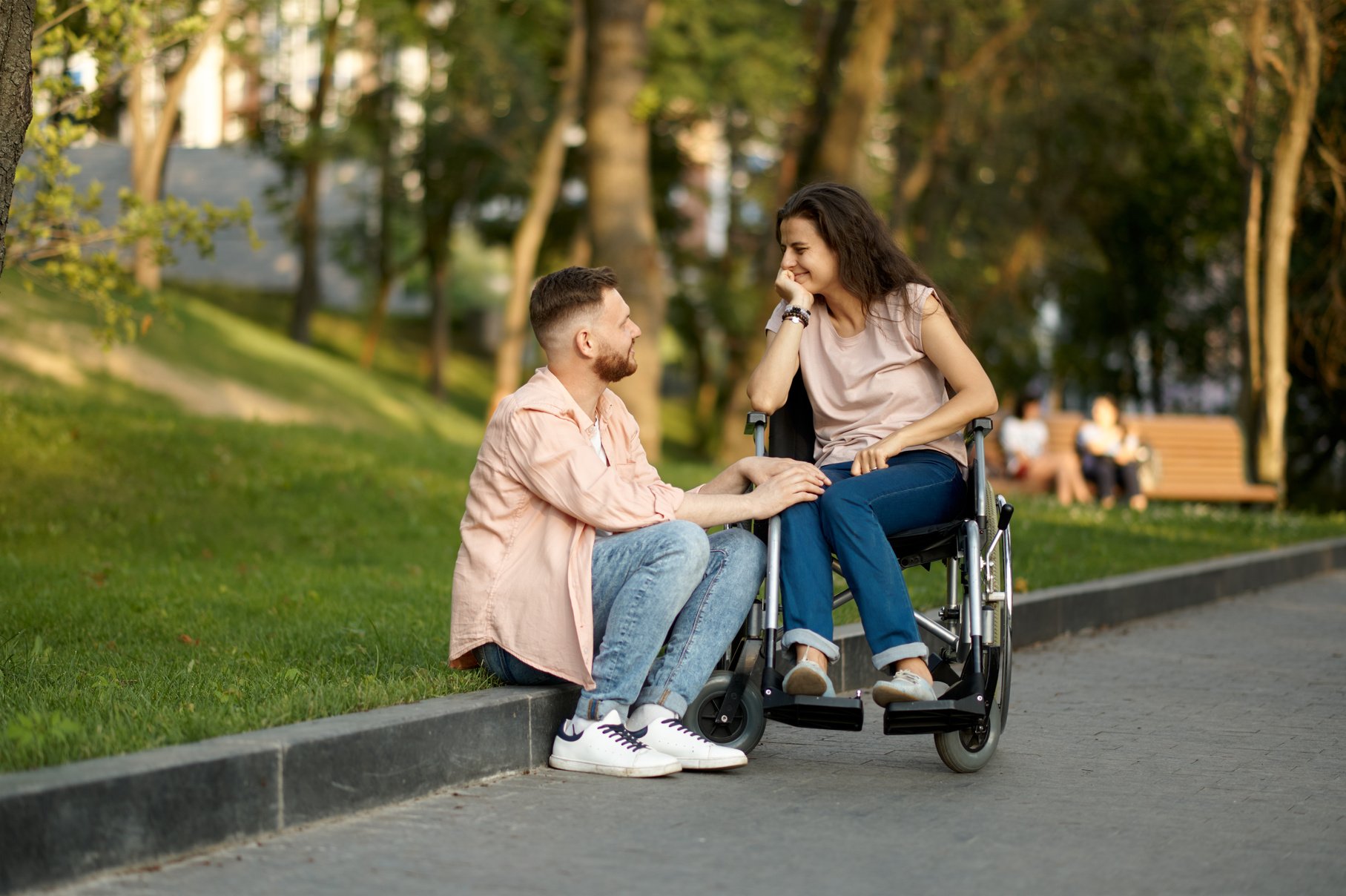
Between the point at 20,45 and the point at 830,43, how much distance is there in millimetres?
18059

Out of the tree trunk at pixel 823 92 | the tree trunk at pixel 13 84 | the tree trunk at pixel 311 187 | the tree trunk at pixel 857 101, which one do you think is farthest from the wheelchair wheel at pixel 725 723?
the tree trunk at pixel 311 187

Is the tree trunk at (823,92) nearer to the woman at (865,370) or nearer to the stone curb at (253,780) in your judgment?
the woman at (865,370)

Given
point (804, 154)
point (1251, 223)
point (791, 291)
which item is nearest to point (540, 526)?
point (791, 291)

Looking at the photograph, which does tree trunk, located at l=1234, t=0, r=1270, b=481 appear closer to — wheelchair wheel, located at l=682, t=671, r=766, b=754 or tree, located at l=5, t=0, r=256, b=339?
tree, located at l=5, t=0, r=256, b=339

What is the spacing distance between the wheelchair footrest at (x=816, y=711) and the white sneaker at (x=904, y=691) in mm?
74

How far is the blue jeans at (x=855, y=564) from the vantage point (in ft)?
16.7

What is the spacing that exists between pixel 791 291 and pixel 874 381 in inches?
15.8

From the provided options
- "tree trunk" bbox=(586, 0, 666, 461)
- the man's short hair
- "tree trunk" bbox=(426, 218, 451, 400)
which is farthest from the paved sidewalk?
"tree trunk" bbox=(426, 218, 451, 400)

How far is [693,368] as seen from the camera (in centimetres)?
4031

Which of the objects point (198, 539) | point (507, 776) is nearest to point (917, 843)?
point (507, 776)

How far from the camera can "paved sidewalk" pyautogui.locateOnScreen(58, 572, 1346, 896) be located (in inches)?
154

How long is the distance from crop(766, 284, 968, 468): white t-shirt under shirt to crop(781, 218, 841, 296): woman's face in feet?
0.45

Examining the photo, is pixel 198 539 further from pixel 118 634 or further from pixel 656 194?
pixel 656 194

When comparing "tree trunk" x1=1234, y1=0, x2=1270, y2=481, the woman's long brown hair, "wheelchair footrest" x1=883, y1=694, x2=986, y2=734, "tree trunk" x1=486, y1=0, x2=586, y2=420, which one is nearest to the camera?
"wheelchair footrest" x1=883, y1=694, x2=986, y2=734
